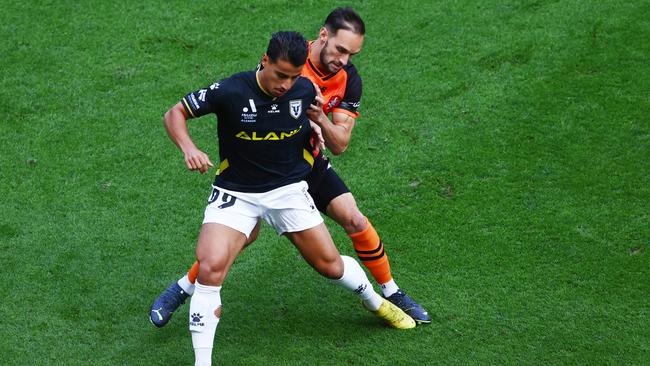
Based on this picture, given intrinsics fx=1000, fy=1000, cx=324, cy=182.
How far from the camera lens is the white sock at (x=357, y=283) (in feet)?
21.5

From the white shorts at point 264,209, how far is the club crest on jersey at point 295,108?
456mm

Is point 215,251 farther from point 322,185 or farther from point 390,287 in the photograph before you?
point 390,287

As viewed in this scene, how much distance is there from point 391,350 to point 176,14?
17.5 ft

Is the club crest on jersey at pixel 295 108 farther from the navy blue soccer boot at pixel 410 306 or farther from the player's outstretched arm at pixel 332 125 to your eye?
the navy blue soccer boot at pixel 410 306

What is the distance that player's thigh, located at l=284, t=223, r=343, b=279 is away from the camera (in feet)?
20.7

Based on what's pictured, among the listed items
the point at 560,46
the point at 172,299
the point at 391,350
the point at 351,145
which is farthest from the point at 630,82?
the point at 172,299

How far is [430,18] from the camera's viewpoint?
10469mm

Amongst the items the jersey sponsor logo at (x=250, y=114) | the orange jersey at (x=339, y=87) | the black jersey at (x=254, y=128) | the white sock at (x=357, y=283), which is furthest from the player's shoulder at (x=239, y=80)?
the white sock at (x=357, y=283)

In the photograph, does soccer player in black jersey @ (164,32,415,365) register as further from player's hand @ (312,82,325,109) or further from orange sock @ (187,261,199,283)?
orange sock @ (187,261,199,283)

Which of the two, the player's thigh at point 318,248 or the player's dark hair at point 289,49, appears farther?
the player's thigh at point 318,248

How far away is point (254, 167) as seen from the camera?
6223 mm

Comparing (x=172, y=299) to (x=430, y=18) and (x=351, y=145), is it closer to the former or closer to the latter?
(x=351, y=145)

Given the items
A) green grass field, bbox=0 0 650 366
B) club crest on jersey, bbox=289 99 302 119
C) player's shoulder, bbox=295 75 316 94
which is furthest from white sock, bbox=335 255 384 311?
player's shoulder, bbox=295 75 316 94

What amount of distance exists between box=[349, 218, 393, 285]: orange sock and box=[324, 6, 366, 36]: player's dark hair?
134cm
